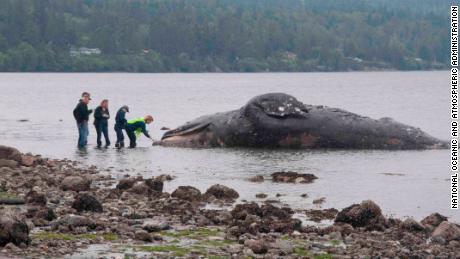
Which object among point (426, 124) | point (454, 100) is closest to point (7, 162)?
point (454, 100)

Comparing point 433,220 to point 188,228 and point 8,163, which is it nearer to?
point 188,228

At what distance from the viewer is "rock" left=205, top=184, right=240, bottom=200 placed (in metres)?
22.0

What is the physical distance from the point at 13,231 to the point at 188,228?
12.9ft

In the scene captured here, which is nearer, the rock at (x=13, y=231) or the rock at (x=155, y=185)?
the rock at (x=13, y=231)

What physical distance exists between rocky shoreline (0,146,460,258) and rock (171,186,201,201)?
0.02m

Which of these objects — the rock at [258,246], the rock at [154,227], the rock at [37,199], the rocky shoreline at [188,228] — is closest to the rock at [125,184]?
the rocky shoreline at [188,228]

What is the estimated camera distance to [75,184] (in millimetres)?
22125

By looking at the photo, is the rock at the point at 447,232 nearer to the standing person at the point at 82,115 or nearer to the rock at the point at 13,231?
the rock at the point at 13,231

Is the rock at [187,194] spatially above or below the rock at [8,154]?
below

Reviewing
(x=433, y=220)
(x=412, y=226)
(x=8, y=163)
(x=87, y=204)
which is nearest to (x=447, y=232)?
(x=412, y=226)

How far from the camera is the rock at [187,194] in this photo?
70.2 ft

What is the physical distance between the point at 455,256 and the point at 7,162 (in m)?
14.1

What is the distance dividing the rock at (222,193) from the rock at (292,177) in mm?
3989

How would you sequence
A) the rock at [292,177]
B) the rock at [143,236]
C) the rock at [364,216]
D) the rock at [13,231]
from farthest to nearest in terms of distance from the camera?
the rock at [292,177] → the rock at [364,216] → the rock at [143,236] → the rock at [13,231]
